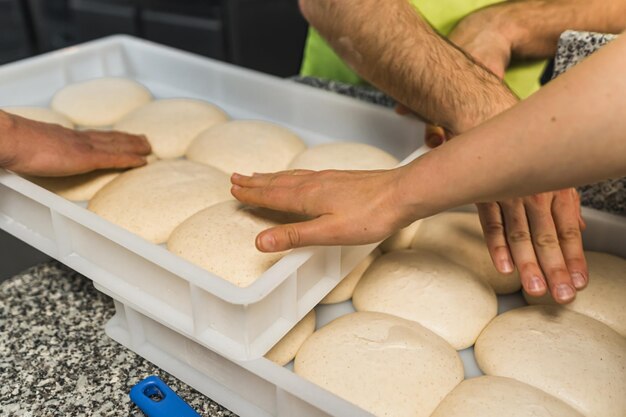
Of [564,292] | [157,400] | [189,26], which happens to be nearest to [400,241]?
[564,292]

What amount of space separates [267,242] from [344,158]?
510 mm

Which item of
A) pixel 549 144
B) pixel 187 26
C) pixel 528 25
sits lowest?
pixel 187 26

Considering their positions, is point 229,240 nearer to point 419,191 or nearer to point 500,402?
point 419,191

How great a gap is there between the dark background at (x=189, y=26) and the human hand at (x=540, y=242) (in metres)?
2.67

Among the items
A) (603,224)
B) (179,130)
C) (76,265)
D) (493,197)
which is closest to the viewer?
(493,197)

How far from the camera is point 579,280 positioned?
102cm

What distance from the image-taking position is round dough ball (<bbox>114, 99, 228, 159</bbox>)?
1.53 m

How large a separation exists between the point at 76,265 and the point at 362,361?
0.52m

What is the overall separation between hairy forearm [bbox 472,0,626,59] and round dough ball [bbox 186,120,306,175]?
0.63 m

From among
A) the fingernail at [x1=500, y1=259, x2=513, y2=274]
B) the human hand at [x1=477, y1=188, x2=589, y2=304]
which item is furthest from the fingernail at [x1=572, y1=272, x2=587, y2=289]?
the fingernail at [x1=500, y1=259, x2=513, y2=274]

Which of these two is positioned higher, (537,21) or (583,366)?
(537,21)

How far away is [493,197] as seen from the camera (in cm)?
74

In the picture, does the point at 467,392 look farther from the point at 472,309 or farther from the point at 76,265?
the point at 76,265

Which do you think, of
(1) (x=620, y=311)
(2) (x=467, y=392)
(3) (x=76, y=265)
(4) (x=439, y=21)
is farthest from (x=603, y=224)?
(3) (x=76, y=265)
